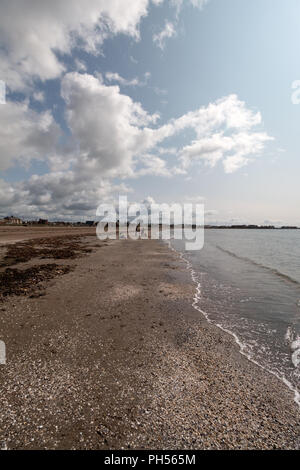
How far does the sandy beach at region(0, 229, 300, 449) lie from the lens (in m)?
3.96

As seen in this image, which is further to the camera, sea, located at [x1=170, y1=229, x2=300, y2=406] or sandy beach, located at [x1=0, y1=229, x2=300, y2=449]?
sea, located at [x1=170, y1=229, x2=300, y2=406]

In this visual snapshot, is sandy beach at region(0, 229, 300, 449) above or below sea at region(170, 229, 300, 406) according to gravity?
above

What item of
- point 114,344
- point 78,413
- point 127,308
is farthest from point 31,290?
point 78,413

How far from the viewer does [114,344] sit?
23.2 ft

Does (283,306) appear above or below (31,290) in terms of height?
below

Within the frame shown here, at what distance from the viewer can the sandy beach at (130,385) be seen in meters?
3.96

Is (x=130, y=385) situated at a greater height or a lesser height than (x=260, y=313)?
greater

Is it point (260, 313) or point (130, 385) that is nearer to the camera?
point (130, 385)

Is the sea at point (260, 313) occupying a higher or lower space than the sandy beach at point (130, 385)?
lower

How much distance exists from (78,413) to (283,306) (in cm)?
1203

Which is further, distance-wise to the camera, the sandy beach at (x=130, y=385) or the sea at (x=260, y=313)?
the sea at (x=260, y=313)

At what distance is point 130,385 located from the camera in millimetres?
5215
